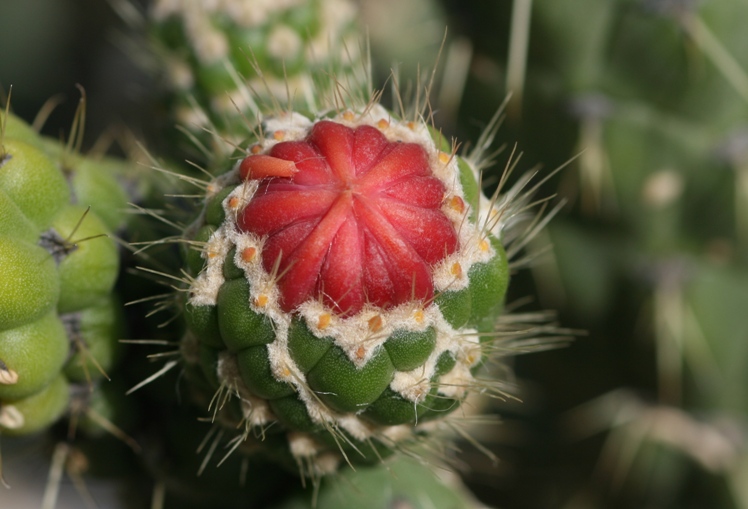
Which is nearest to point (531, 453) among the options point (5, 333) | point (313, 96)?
point (313, 96)

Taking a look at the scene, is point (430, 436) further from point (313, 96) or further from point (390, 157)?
point (313, 96)

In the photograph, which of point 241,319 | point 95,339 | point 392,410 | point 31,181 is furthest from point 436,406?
point 31,181

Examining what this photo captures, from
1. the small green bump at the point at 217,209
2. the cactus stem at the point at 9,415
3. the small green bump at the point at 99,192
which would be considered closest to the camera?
the small green bump at the point at 217,209

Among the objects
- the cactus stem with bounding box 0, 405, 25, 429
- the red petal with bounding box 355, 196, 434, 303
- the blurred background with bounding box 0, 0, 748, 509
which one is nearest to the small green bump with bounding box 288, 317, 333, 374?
the red petal with bounding box 355, 196, 434, 303

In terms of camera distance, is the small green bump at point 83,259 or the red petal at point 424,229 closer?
the red petal at point 424,229

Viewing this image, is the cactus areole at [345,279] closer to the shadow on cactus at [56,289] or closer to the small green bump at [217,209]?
the small green bump at [217,209]

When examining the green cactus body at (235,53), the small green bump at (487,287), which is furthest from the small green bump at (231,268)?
the green cactus body at (235,53)

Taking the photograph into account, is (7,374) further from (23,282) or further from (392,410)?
(392,410)
